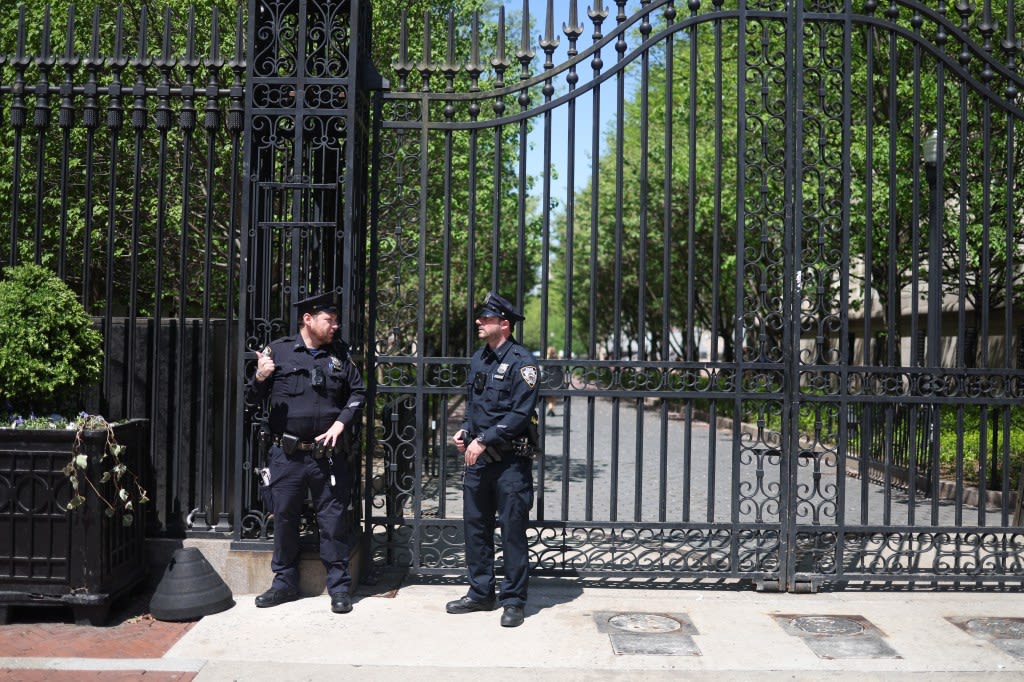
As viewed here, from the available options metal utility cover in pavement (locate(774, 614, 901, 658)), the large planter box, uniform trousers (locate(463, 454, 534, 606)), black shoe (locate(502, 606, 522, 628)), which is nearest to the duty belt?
uniform trousers (locate(463, 454, 534, 606))

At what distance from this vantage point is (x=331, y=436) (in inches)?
253

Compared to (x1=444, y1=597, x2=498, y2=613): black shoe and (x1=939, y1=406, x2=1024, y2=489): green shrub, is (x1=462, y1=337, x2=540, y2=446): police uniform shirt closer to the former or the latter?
(x1=444, y1=597, x2=498, y2=613): black shoe

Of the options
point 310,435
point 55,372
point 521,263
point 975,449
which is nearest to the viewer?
point 55,372

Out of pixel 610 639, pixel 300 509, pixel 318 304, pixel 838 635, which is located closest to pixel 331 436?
pixel 300 509

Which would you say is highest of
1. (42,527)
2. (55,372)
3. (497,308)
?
(497,308)

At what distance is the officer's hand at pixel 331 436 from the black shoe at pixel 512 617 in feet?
5.33

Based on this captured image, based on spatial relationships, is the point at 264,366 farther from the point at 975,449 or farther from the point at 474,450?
the point at 975,449

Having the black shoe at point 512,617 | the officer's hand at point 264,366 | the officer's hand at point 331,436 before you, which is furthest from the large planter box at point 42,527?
the black shoe at point 512,617

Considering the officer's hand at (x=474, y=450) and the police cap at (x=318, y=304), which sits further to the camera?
the police cap at (x=318, y=304)

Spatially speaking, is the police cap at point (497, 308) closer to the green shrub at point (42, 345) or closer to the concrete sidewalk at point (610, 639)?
the concrete sidewalk at point (610, 639)

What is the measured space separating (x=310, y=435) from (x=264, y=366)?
58 centimetres

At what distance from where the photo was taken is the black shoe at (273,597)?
6.57 meters

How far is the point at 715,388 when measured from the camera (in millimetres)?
7336

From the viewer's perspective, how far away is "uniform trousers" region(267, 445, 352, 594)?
21.3 feet
